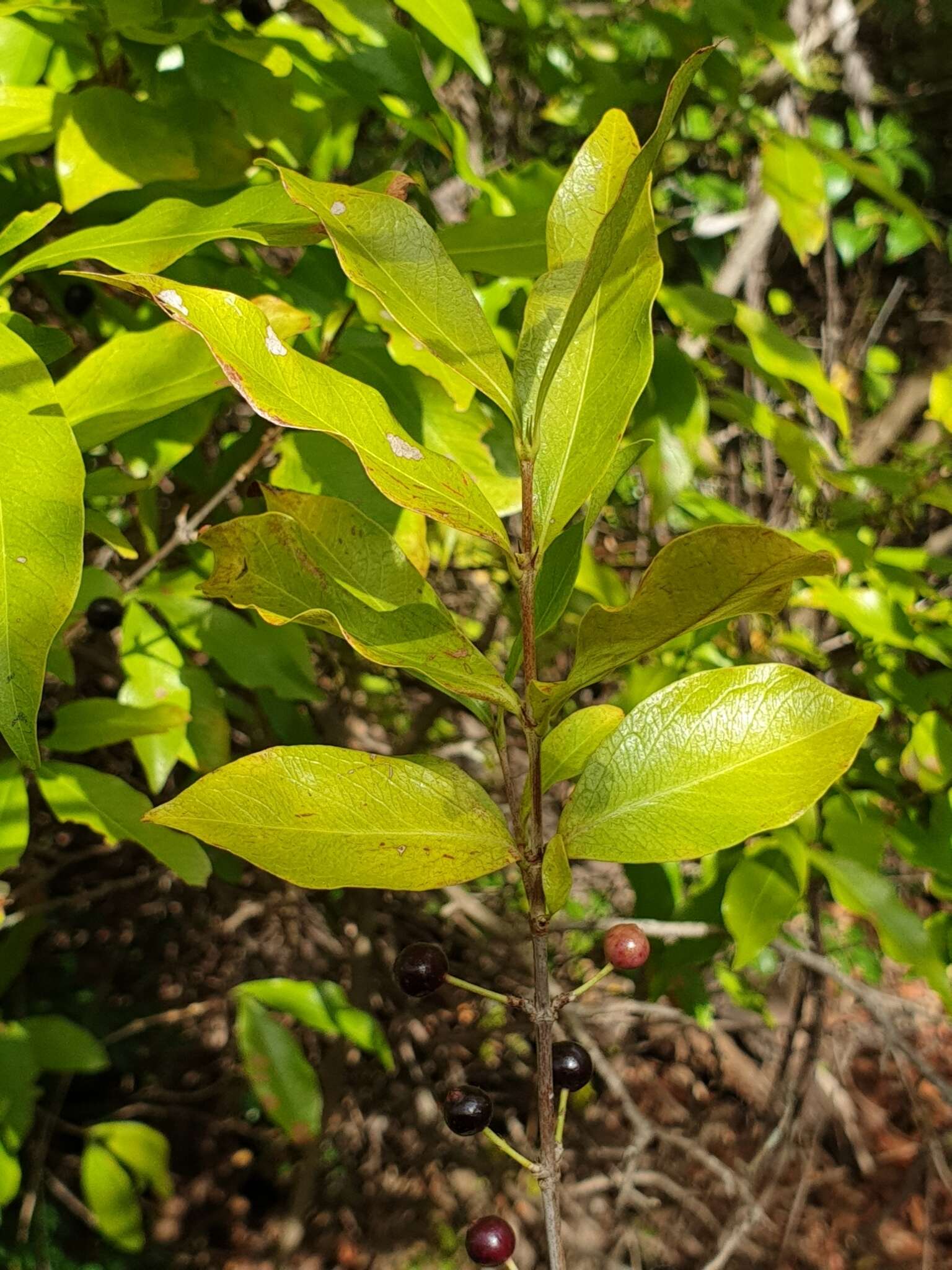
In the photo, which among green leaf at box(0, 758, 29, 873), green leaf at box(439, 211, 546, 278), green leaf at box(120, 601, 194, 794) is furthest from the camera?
green leaf at box(120, 601, 194, 794)

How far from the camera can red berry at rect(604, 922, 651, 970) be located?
0.58m

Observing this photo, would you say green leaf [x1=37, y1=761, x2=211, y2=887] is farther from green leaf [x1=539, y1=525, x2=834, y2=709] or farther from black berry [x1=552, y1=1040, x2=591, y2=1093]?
green leaf [x1=539, y1=525, x2=834, y2=709]

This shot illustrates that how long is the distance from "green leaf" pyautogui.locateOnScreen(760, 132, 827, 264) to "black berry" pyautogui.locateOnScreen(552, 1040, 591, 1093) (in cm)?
101

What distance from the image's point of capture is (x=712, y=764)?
0.47 metres

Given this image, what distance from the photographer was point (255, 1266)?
2104 mm

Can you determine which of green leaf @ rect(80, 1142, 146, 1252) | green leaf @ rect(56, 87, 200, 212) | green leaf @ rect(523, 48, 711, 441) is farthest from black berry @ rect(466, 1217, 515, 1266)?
green leaf @ rect(80, 1142, 146, 1252)

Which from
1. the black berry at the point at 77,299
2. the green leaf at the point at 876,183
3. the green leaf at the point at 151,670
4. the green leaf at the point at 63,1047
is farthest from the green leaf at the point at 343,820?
the green leaf at the point at 63,1047

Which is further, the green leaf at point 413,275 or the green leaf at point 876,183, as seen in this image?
the green leaf at point 876,183

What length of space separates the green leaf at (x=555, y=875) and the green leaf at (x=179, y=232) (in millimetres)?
366

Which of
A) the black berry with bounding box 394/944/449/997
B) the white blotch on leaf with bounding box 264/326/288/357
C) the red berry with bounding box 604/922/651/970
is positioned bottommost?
the black berry with bounding box 394/944/449/997

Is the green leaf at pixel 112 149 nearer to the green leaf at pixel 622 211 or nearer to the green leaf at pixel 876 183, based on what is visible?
the green leaf at pixel 622 211

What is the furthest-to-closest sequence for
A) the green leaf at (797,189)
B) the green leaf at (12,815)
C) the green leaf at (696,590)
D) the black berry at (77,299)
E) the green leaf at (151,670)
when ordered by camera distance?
the green leaf at (797,189) < the black berry at (77,299) < the green leaf at (151,670) < the green leaf at (12,815) < the green leaf at (696,590)

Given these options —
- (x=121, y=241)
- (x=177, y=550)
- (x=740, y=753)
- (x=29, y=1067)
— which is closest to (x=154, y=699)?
(x=177, y=550)

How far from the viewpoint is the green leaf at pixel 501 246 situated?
2.51ft
